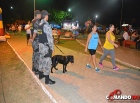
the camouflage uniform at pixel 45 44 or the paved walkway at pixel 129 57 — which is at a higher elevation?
the camouflage uniform at pixel 45 44

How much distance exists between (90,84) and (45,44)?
185cm

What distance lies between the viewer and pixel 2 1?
35.9 meters

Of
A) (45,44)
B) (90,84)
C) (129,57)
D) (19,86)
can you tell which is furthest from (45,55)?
(129,57)

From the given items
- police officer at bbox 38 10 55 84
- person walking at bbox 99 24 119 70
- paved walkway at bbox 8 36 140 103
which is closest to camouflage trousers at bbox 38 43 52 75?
police officer at bbox 38 10 55 84

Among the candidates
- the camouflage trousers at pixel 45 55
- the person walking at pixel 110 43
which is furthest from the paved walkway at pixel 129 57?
the camouflage trousers at pixel 45 55

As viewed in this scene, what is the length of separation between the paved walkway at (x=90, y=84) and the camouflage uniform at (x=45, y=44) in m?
0.69

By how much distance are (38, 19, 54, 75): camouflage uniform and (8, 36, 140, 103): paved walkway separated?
692 millimetres

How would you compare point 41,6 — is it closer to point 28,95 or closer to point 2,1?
point 2,1

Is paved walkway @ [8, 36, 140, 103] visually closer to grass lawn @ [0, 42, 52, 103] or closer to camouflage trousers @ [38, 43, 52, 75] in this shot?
grass lawn @ [0, 42, 52, 103]

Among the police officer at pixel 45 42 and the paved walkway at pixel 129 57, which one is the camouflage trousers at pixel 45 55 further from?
the paved walkway at pixel 129 57

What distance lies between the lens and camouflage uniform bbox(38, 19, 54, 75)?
524cm

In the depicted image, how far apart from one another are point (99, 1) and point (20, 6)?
27.0m

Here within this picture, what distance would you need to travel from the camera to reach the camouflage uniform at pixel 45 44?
5.24 metres

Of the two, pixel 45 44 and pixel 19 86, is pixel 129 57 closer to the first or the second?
pixel 45 44
